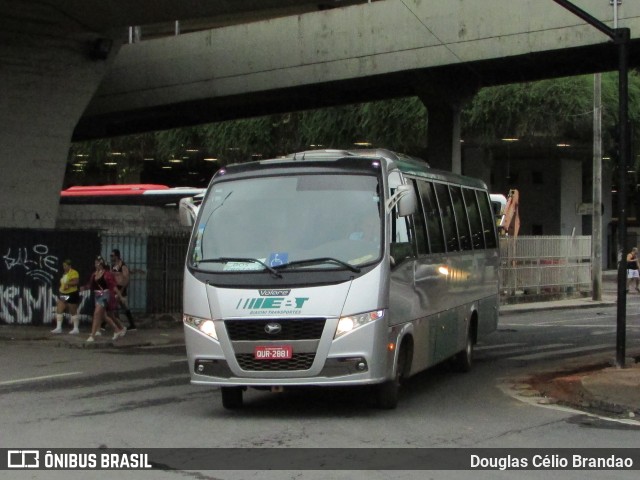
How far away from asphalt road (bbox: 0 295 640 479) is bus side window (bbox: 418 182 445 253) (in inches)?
81.3

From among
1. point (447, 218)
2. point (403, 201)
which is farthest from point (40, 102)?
point (403, 201)

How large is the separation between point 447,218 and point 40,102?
46.3 ft

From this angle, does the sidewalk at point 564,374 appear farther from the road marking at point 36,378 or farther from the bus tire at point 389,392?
the road marking at point 36,378

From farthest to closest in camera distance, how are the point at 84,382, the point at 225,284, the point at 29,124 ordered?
the point at 29,124, the point at 84,382, the point at 225,284

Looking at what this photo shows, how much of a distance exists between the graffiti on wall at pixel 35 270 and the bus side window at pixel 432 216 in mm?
12685

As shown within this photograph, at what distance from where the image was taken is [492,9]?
2333 cm

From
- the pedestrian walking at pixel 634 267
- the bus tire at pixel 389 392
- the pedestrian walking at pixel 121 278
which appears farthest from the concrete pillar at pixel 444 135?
the pedestrian walking at pixel 634 267

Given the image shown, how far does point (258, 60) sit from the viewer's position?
87.4ft

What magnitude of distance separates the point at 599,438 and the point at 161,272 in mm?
17660

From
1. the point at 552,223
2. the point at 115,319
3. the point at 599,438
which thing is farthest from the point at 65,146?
the point at 552,223

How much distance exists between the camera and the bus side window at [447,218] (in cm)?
1499

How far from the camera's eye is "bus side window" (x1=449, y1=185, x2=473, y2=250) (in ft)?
52.1

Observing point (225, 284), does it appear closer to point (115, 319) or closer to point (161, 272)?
point (115, 319)

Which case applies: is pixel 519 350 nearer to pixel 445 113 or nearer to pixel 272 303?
pixel 445 113
